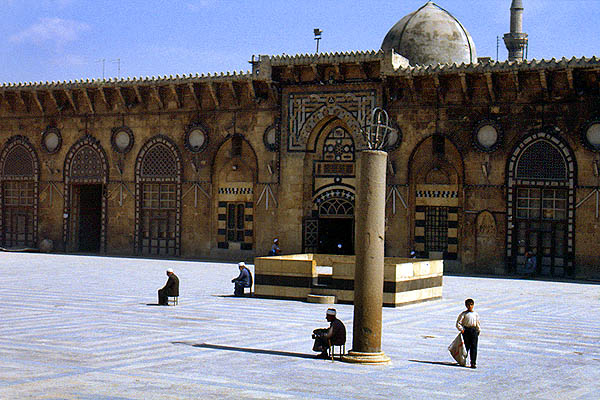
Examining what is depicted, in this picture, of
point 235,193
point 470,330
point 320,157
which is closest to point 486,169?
point 320,157

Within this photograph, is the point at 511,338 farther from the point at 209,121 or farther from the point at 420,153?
the point at 209,121

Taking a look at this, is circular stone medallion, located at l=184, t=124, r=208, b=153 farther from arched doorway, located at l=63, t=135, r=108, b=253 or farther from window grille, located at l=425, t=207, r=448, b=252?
window grille, located at l=425, t=207, r=448, b=252

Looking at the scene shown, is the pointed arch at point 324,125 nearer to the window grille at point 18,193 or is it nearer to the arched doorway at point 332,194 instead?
the arched doorway at point 332,194

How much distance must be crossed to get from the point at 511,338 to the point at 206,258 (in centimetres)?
1720

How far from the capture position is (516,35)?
98.4ft

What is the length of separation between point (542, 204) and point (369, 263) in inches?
587

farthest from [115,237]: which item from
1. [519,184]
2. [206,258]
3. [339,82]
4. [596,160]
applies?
[596,160]

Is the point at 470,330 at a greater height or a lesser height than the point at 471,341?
greater

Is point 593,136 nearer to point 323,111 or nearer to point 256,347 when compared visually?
point 323,111

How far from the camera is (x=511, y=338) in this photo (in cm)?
1270

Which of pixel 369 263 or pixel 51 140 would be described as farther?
pixel 51 140

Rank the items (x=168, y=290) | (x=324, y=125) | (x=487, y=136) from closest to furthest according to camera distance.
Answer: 1. (x=168, y=290)
2. (x=487, y=136)
3. (x=324, y=125)

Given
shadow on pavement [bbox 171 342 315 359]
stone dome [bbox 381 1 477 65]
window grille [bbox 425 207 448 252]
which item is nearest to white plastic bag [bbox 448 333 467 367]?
shadow on pavement [bbox 171 342 315 359]

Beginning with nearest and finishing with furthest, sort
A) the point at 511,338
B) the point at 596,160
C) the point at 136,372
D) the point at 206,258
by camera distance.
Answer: the point at 136,372, the point at 511,338, the point at 596,160, the point at 206,258
